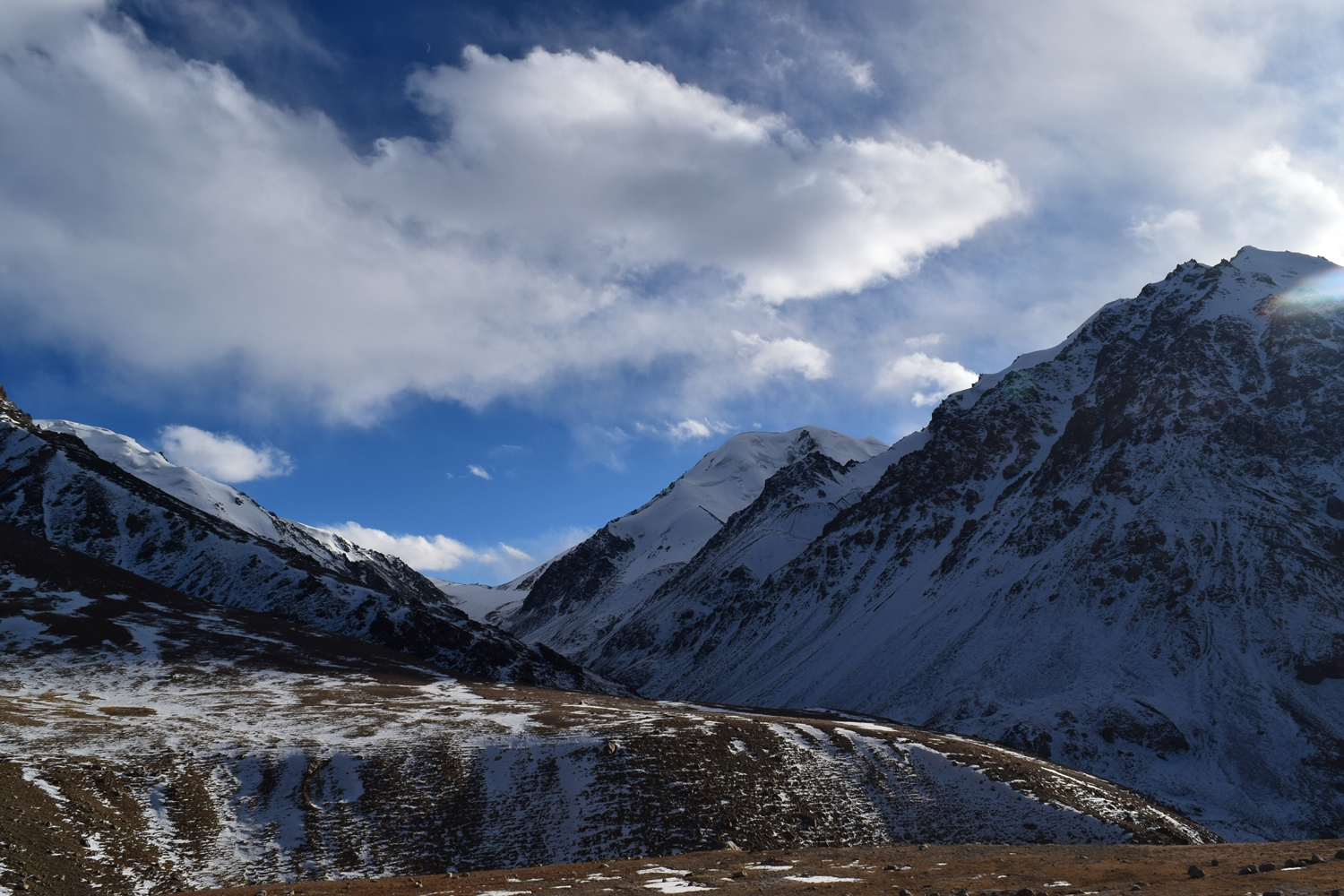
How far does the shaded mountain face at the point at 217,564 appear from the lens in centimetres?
10894

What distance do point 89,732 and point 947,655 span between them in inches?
4169

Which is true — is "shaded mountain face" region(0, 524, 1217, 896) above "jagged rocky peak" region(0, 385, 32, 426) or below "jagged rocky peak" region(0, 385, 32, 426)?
below

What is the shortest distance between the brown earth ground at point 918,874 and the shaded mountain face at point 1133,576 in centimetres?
5074

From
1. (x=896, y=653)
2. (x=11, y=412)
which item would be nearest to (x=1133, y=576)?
(x=896, y=653)

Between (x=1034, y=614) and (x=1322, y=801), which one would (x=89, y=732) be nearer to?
(x=1322, y=801)

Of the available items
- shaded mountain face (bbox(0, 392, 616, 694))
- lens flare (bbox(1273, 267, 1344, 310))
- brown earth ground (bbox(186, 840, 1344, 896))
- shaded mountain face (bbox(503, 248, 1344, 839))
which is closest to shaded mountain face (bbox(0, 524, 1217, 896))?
brown earth ground (bbox(186, 840, 1344, 896))

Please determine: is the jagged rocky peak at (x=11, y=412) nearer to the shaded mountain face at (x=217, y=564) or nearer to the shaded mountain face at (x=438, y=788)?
the shaded mountain face at (x=217, y=564)

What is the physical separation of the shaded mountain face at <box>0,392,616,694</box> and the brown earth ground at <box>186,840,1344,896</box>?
73529 mm

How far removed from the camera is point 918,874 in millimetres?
25500

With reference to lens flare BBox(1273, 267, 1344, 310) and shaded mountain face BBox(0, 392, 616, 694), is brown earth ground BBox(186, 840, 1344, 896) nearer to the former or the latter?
shaded mountain face BBox(0, 392, 616, 694)

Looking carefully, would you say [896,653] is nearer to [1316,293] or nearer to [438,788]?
[438,788]

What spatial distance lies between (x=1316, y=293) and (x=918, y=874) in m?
172

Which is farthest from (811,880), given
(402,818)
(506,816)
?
(402,818)

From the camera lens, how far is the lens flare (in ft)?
463
